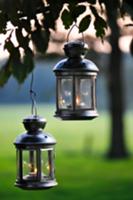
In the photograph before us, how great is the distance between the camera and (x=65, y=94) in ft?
12.4

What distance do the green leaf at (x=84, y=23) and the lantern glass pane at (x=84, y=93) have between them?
29cm

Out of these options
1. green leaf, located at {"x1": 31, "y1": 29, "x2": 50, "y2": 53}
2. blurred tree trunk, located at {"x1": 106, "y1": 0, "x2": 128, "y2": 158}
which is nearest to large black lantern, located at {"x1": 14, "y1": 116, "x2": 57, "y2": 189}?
green leaf, located at {"x1": 31, "y1": 29, "x2": 50, "y2": 53}

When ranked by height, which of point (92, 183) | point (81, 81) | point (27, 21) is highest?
point (27, 21)

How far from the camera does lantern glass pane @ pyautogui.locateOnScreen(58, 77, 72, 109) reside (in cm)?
369

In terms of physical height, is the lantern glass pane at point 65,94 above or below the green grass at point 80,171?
above

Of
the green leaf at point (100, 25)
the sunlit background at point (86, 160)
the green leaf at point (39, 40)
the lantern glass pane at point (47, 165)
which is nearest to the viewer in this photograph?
the green leaf at point (100, 25)

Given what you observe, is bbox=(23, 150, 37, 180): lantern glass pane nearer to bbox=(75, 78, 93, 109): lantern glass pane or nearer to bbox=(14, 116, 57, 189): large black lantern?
bbox=(14, 116, 57, 189): large black lantern

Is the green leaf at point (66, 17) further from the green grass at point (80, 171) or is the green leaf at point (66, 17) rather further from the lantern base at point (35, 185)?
the green grass at point (80, 171)

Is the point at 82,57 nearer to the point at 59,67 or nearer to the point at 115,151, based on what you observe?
the point at 59,67

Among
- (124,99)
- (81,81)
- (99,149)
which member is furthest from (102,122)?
(81,81)

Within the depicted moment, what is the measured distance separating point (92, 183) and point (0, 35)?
964 centimetres

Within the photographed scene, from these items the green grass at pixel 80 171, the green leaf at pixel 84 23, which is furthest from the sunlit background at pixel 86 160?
the green leaf at pixel 84 23

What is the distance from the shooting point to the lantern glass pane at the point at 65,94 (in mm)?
3693

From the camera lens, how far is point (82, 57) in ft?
11.8
